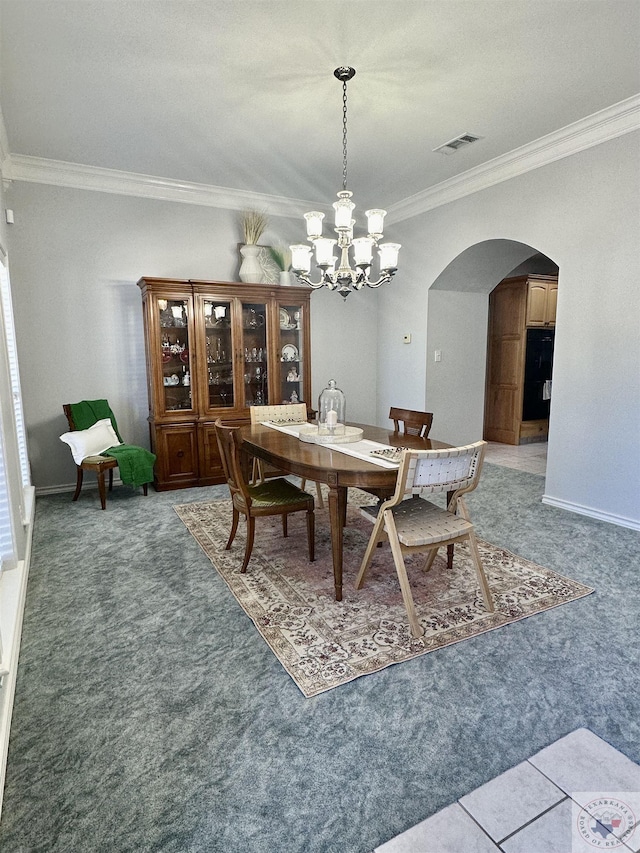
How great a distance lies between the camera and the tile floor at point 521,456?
5.32m

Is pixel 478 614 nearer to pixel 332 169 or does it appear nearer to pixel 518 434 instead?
pixel 332 169

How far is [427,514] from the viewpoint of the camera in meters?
2.50

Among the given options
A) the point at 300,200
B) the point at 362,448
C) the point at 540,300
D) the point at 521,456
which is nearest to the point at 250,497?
the point at 362,448

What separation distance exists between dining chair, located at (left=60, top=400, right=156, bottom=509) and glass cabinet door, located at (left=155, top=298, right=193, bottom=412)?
0.53 metres

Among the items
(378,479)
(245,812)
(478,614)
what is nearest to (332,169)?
(378,479)

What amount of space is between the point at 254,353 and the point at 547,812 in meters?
4.15

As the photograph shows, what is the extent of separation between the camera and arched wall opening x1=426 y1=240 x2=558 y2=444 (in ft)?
16.3

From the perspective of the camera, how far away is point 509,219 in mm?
4094

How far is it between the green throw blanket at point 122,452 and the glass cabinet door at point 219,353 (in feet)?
2.74

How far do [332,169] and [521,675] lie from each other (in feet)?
13.3

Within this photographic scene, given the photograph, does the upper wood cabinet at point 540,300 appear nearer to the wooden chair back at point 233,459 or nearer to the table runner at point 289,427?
the table runner at point 289,427

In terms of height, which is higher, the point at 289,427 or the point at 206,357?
the point at 206,357

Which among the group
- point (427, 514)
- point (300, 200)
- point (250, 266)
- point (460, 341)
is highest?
point (300, 200)

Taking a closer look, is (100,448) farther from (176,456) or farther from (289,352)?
(289,352)
